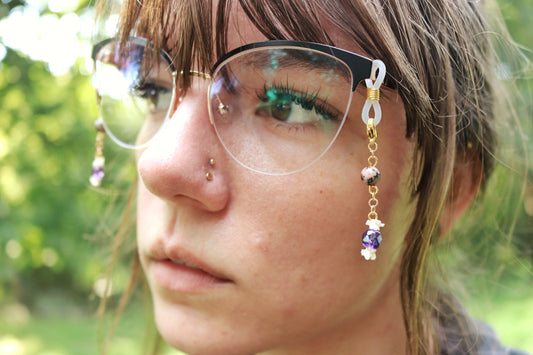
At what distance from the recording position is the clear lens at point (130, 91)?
135 cm

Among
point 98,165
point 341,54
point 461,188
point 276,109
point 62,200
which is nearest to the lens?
point 341,54

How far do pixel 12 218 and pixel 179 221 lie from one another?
3325mm

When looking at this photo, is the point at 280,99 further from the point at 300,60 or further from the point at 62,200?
the point at 62,200

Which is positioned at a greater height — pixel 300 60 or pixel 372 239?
pixel 300 60

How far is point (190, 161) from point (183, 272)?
0.94 ft

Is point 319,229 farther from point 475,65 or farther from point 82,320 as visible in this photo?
point 82,320

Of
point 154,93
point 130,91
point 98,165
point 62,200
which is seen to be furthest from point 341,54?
point 62,200

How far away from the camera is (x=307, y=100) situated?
1134 mm

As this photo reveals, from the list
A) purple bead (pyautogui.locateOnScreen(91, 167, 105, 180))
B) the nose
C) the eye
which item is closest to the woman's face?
the nose

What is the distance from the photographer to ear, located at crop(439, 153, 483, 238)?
4.52 ft

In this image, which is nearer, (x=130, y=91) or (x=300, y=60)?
(x=300, y=60)

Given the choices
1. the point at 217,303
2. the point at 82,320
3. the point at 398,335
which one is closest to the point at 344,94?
the point at 217,303

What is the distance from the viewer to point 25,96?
354cm

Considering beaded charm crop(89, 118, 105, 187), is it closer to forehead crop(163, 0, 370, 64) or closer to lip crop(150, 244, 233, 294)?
lip crop(150, 244, 233, 294)
